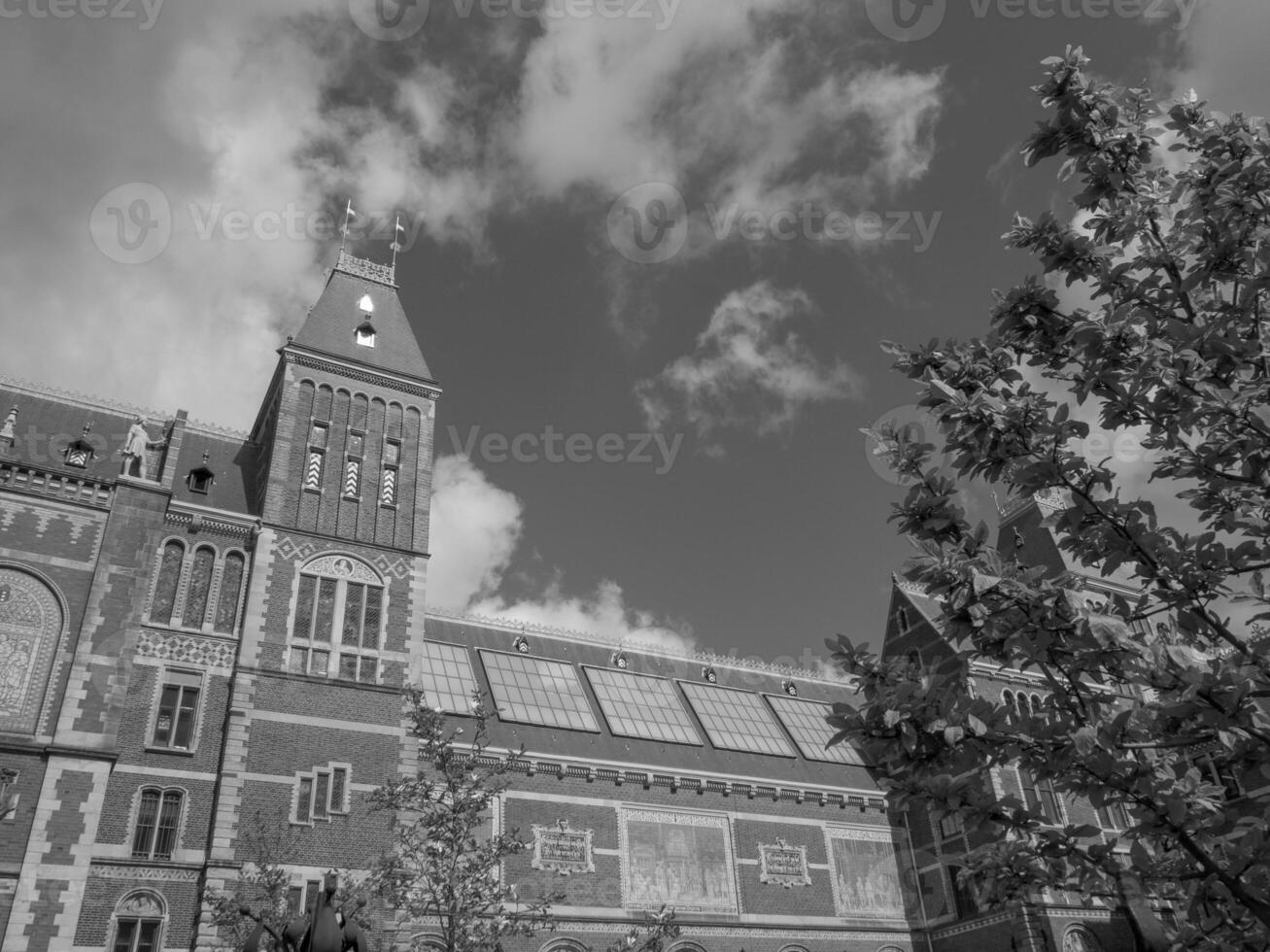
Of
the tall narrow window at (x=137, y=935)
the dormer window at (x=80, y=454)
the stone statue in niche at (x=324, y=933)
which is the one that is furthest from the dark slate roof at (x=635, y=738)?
the stone statue in niche at (x=324, y=933)

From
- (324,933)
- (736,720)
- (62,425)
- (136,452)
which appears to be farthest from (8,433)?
(736,720)

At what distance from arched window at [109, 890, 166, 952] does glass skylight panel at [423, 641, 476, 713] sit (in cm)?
985

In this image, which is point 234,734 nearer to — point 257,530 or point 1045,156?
point 257,530

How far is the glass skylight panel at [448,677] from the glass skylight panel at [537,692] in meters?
0.88

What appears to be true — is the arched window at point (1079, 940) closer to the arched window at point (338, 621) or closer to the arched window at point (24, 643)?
the arched window at point (338, 621)

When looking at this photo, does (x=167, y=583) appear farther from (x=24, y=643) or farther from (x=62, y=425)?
(x=62, y=425)

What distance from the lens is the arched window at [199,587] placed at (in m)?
26.5

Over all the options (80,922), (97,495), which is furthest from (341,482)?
(80,922)

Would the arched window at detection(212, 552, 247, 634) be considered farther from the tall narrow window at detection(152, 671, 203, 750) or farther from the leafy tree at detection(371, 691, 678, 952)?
the leafy tree at detection(371, 691, 678, 952)

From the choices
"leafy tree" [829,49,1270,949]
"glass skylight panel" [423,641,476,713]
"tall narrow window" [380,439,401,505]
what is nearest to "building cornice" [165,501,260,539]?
"tall narrow window" [380,439,401,505]

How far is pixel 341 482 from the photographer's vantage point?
3066cm

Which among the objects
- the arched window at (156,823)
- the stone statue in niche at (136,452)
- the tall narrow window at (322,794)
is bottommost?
the arched window at (156,823)

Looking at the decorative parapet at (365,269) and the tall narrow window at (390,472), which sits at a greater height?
the decorative parapet at (365,269)

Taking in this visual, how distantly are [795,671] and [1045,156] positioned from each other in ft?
122
